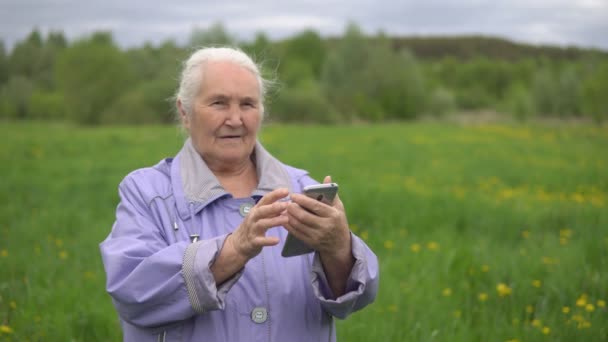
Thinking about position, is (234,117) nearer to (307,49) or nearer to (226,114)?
(226,114)

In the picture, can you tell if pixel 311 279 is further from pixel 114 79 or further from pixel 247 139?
pixel 114 79

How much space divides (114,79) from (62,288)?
40325mm

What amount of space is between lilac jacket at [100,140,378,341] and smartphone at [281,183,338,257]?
0.39 ft

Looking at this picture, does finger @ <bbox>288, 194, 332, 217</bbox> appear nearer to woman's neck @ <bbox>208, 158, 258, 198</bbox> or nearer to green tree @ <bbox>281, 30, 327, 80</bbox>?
woman's neck @ <bbox>208, 158, 258, 198</bbox>

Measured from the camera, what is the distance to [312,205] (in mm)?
1870

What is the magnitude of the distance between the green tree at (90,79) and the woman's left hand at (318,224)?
4053 centimetres

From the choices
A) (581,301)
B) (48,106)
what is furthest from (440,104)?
(581,301)

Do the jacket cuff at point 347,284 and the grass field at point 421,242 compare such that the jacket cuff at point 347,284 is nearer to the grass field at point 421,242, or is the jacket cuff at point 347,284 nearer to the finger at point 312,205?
the finger at point 312,205

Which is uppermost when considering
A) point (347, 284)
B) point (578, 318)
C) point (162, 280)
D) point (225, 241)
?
point (225, 241)

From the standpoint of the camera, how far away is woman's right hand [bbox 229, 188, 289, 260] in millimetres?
1822

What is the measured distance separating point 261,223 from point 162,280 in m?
0.43

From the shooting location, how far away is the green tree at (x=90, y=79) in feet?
132

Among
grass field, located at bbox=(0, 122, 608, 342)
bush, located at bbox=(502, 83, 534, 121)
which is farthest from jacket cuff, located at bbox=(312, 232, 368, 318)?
bush, located at bbox=(502, 83, 534, 121)

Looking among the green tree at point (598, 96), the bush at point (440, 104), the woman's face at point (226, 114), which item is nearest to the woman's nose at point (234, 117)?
the woman's face at point (226, 114)
